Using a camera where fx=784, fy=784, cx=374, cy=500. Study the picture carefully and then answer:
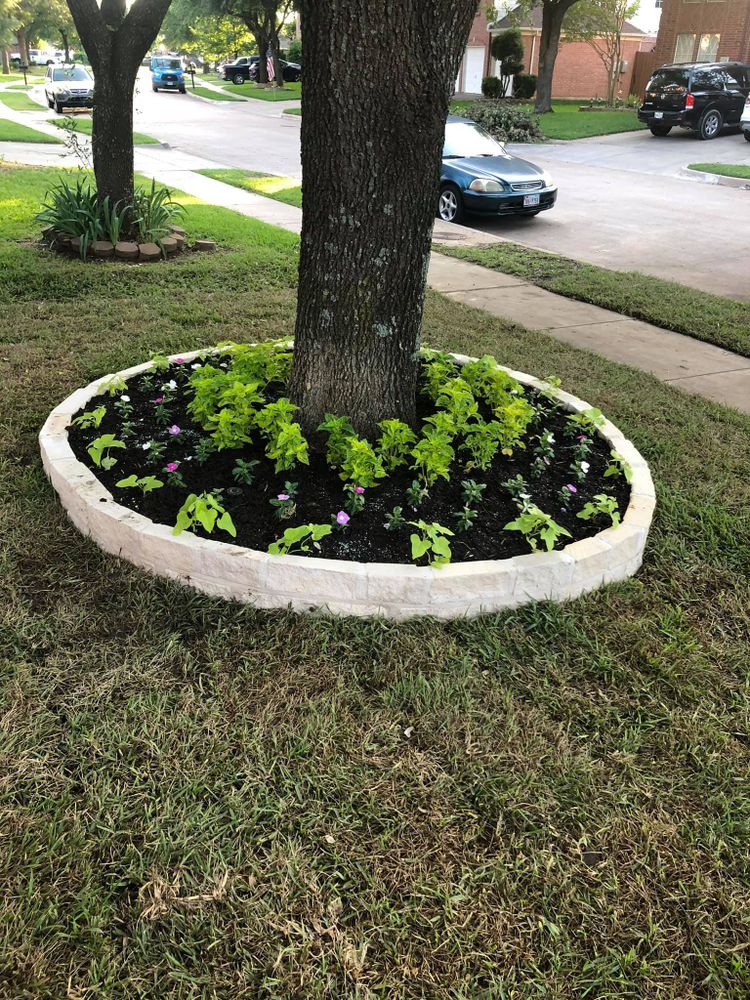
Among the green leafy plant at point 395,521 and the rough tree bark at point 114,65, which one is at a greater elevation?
the rough tree bark at point 114,65

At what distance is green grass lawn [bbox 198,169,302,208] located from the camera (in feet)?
40.0

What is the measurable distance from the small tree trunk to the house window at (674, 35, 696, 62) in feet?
113

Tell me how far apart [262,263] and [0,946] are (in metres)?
7.08

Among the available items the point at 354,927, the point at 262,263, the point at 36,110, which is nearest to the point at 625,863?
the point at 354,927

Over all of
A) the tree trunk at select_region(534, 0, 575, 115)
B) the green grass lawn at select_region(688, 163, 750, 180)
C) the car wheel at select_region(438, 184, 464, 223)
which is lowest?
the car wheel at select_region(438, 184, 464, 223)

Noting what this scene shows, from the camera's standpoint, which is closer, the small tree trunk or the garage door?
the small tree trunk

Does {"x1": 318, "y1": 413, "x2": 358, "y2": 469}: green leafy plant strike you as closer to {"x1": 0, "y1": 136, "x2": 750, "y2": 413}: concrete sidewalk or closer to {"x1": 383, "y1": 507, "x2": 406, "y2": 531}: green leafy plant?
{"x1": 383, "y1": 507, "x2": 406, "y2": 531}: green leafy plant

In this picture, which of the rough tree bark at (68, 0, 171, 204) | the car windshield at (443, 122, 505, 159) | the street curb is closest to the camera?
the rough tree bark at (68, 0, 171, 204)

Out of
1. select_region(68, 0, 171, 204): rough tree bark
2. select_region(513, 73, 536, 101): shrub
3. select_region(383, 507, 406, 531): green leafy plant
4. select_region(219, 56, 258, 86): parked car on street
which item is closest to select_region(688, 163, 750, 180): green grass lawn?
select_region(68, 0, 171, 204): rough tree bark

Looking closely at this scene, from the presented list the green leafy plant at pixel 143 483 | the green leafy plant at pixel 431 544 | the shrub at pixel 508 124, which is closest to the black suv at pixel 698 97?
the shrub at pixel 508 124

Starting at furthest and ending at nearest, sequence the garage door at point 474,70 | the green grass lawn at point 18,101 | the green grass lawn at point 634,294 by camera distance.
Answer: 1. the garage door at point 474,70
2. the green grass lawn at point 18,101
3. the green grass lawn at point 634,294

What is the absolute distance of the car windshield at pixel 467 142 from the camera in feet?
39.6

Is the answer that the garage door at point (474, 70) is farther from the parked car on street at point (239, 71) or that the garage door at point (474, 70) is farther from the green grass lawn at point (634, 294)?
the green grass lawn at point (634, 294)

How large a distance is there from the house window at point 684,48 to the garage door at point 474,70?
39.5 ft
